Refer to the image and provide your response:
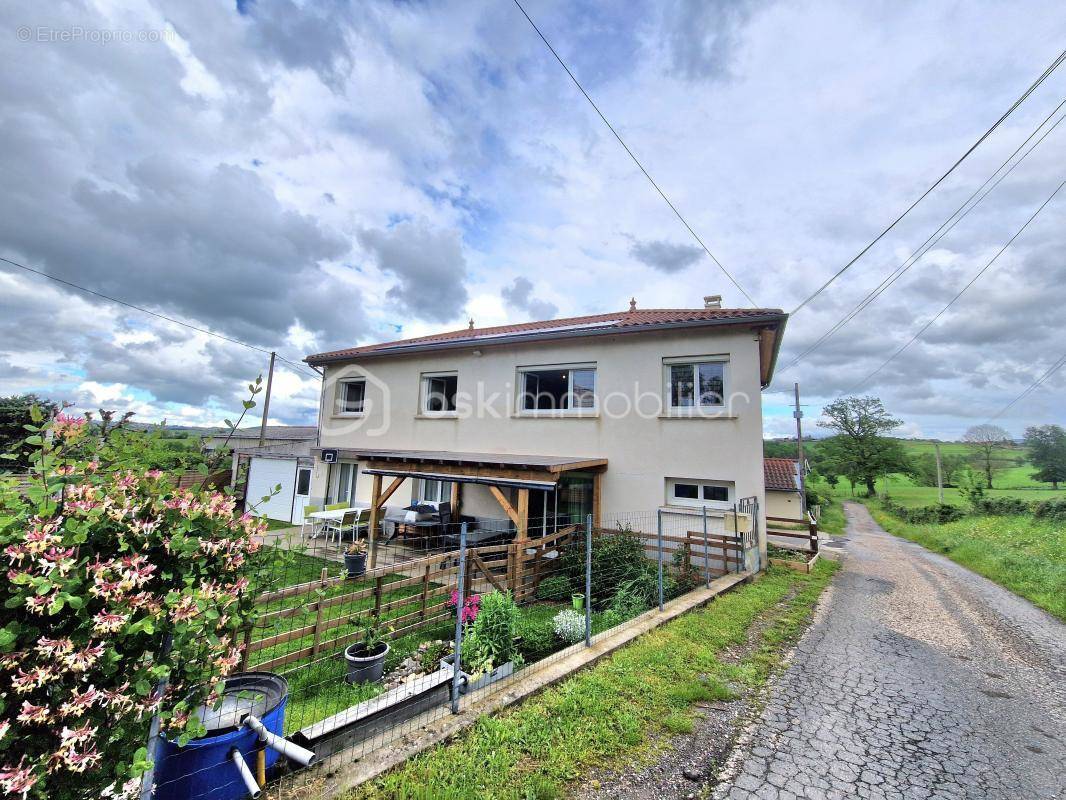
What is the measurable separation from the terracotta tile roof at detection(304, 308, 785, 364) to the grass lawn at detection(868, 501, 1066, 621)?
8113 mm

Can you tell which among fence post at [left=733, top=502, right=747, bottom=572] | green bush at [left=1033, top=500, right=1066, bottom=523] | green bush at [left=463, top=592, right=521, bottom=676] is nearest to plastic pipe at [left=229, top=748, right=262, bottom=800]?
green bush at [left=463, top=592, right=521, bottom=676]

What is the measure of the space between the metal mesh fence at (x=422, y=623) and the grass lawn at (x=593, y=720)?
45 centimetres

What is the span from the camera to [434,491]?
12781 millimetres

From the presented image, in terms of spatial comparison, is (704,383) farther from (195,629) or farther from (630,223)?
(195,629)

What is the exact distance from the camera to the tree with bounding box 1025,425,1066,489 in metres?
31.2

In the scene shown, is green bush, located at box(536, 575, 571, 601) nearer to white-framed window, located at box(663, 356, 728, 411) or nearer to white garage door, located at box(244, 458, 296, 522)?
white-framed window, located at box(663, 356, 728, 411)

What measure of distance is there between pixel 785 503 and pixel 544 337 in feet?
70.5

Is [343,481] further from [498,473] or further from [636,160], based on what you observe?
[636,160]

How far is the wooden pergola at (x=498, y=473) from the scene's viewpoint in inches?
327

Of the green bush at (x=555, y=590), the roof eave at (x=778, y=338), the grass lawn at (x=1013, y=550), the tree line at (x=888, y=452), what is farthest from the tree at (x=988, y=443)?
the green bush at (x=555, y=590)

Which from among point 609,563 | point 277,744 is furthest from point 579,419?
point 277,744

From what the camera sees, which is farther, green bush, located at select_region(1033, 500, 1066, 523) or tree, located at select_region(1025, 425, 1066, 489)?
tree, located at select_region(1025, 425, 1066, 489)

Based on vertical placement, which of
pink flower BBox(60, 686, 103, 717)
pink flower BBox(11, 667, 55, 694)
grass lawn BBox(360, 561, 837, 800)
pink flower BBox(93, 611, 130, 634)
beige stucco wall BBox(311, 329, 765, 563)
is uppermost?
beige stucco wall BBox(311, 329, 765, 563)

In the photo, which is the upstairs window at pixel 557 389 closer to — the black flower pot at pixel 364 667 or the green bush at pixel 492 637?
the green bush at pixel 492 637
